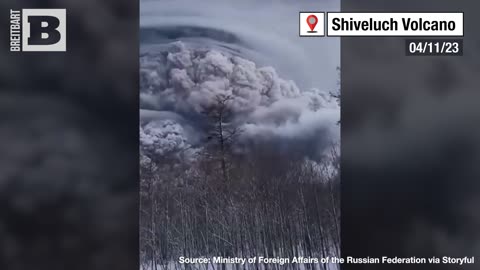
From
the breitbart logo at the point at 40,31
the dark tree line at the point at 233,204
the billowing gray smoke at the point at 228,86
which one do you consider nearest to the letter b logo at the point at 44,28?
the breitbart logo at the point at 40,31

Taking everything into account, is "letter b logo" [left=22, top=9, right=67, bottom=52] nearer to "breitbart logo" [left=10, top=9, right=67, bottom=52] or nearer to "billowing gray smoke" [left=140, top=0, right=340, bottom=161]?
"breitbart logo" [left=10, top=9, right=67, bottom=52]

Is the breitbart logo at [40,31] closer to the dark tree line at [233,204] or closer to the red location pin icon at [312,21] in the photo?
the dark tree line at [233,204]

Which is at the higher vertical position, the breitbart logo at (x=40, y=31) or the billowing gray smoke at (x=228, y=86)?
the breitbart logo at (x=40, y=31)

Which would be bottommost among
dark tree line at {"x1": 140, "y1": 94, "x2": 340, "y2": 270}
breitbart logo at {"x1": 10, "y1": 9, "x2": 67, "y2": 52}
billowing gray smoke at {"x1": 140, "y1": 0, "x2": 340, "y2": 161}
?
dark tree line at {"x1": 140, "y1": 94, "x2": 340, "y2": 270}

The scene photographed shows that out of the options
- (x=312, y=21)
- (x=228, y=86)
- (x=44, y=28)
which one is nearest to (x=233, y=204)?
(x=228, y=86)

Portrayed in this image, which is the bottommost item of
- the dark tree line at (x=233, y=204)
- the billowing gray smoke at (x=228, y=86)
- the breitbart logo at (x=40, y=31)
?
the dark tree line at (x=233, y=204)

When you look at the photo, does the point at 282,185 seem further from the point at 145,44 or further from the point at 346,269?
the point at 145,44

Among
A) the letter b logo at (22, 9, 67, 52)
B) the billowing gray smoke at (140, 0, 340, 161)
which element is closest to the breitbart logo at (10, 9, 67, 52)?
the letter b logo at (22, 9, 67, 52)
